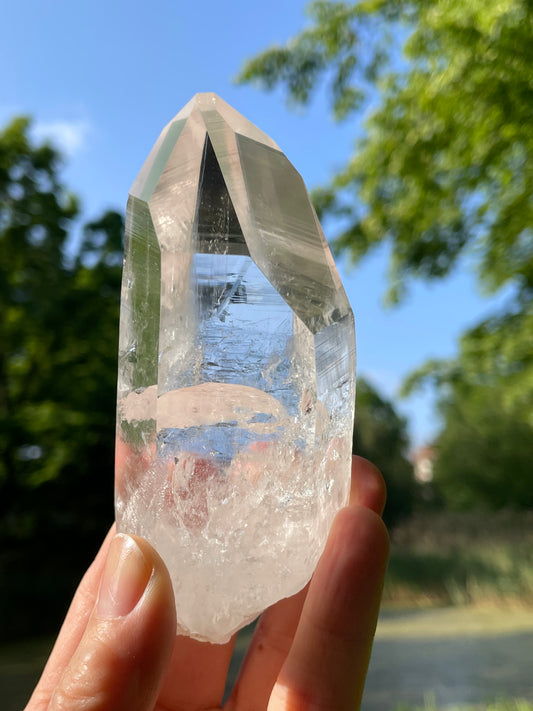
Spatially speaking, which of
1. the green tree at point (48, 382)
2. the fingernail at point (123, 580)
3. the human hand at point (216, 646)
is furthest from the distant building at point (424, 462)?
the fingernail at point (123, 580)

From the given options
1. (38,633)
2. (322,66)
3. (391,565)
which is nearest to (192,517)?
(322,66)

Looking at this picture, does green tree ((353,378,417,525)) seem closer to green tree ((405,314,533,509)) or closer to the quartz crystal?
green tree ((405,314,533,509))

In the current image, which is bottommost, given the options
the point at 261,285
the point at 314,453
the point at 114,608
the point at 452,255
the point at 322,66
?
the point at 114,608

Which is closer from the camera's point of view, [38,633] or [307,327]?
[307,327]

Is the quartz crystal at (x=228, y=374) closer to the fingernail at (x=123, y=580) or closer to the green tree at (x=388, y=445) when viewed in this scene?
the fingernail at (x=123, y=580)

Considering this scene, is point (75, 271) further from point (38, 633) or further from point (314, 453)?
point (314, 453)

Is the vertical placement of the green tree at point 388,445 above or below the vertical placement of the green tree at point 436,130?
below
